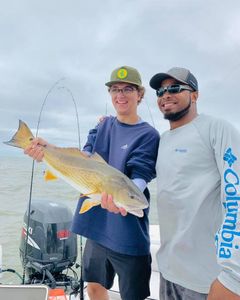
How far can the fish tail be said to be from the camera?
2781mm

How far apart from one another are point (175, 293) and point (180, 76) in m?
1.72

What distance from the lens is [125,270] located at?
2.86 metres

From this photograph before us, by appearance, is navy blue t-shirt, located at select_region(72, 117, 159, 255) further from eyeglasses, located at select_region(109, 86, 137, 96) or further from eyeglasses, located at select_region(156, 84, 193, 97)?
eyeglasses, located at select_region(156, 84, 193, 97)

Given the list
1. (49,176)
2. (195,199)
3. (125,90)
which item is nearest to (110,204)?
(195,199)

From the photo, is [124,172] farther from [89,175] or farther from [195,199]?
[195,199]

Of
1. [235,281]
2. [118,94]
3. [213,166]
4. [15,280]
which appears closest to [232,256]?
[235,281]

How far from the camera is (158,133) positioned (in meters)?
2.93

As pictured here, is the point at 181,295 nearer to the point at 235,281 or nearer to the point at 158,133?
the point at 235,281

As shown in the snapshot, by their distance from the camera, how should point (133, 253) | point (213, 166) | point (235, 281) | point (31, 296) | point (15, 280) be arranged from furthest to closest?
point (15, 280), point (133, 253), point (31, 296), point (213, 166), point (235, 281)

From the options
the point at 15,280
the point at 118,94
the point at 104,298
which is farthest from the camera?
the point at 15,280

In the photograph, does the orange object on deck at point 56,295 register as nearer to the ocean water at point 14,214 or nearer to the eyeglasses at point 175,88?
the ocean water at point 14,214

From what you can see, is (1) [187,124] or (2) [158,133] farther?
(2) [158,133]

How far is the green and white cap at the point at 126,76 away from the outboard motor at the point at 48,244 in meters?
2.29

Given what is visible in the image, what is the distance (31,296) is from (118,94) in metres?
1.90
